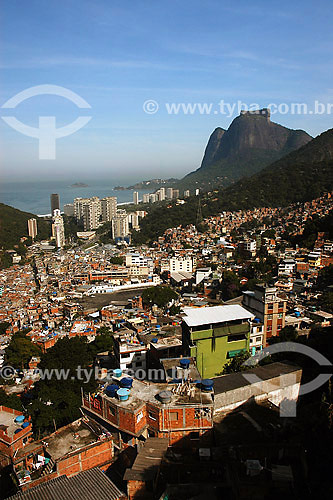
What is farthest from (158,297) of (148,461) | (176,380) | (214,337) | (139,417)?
(148,461)

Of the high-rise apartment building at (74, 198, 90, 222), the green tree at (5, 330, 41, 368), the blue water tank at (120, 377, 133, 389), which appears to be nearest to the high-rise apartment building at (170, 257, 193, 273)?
the green tree at (5, 330, 41, 368)

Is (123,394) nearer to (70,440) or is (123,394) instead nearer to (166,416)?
(166,416)

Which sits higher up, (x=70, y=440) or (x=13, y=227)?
(x=70, y=440)

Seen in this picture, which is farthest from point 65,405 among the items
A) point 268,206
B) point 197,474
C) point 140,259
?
point 268,206

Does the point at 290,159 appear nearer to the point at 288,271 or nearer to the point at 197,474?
the point at 288,271

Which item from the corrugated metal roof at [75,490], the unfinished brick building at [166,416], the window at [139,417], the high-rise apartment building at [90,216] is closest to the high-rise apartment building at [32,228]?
the high-rise apartment building at [90,216]
